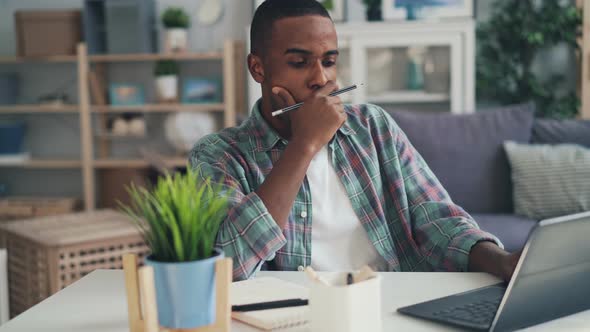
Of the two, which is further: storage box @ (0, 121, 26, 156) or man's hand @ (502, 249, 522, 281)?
storage box @ (0, 121, 26, 156)

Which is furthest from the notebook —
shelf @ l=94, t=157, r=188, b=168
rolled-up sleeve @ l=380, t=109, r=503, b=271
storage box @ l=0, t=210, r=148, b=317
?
shelf @ l=94, t=157, r=188, b=168

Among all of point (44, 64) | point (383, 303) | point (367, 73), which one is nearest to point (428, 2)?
point (367, 73)

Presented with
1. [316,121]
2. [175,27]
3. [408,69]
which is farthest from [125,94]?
[316,121]

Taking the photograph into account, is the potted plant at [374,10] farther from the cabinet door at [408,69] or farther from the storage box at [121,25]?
the storage box at [121,25]

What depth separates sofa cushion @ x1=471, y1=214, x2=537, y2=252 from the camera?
7.73 ft

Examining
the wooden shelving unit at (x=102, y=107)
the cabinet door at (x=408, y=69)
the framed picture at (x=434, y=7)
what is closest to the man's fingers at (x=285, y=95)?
the cabinet door at (x=408, y=69)

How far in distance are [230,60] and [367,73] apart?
78cm

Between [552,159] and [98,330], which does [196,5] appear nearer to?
[552,159]

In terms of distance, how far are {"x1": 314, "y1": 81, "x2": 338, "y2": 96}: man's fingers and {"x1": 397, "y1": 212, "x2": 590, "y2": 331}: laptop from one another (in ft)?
1.76

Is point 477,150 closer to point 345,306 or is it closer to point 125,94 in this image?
point 345,306

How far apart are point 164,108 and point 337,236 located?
2.82 meters

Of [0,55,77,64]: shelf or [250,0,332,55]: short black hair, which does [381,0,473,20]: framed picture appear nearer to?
[0,55,77,64]: shelf

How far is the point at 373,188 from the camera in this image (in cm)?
140

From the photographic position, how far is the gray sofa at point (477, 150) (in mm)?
2701
